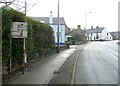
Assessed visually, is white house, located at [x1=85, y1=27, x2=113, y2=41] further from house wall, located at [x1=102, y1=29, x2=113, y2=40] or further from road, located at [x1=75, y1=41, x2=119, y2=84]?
road, located at [x1=75, y1=41, x2=119, y2=84]

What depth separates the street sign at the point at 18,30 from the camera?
11.6 metres

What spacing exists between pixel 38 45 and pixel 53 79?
27.3ft

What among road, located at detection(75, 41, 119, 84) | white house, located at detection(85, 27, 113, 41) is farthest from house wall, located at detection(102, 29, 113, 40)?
road, located at detection(75, 41, 119, 84)

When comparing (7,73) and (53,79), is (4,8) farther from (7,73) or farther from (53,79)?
(53,79)

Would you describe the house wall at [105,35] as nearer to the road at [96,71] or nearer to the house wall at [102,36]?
the house wall at [102,36]

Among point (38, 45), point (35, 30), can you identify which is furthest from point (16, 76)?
point (38, 45)

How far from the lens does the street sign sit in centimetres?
1159

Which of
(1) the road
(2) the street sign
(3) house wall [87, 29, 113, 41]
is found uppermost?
(3) house wall [87, 29, 113, 41]

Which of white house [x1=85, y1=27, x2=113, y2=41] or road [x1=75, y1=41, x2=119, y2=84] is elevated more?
white house [x1=85, y1=27, x2=113, y2=41]

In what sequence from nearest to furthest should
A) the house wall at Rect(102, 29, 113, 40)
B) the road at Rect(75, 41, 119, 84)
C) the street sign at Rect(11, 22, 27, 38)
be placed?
the road at Rect(75, 41, 119, 84) < the street sign at Rect(11, 22, 27, 38) < the house wall at Rect(102, 29, 113, 40)

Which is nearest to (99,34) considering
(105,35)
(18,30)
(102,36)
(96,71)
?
(102,36)

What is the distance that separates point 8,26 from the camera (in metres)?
10.9

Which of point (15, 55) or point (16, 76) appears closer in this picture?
point (16, 76)

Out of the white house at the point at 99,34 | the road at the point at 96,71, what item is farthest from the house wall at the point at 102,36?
the road at the point at 96,71
